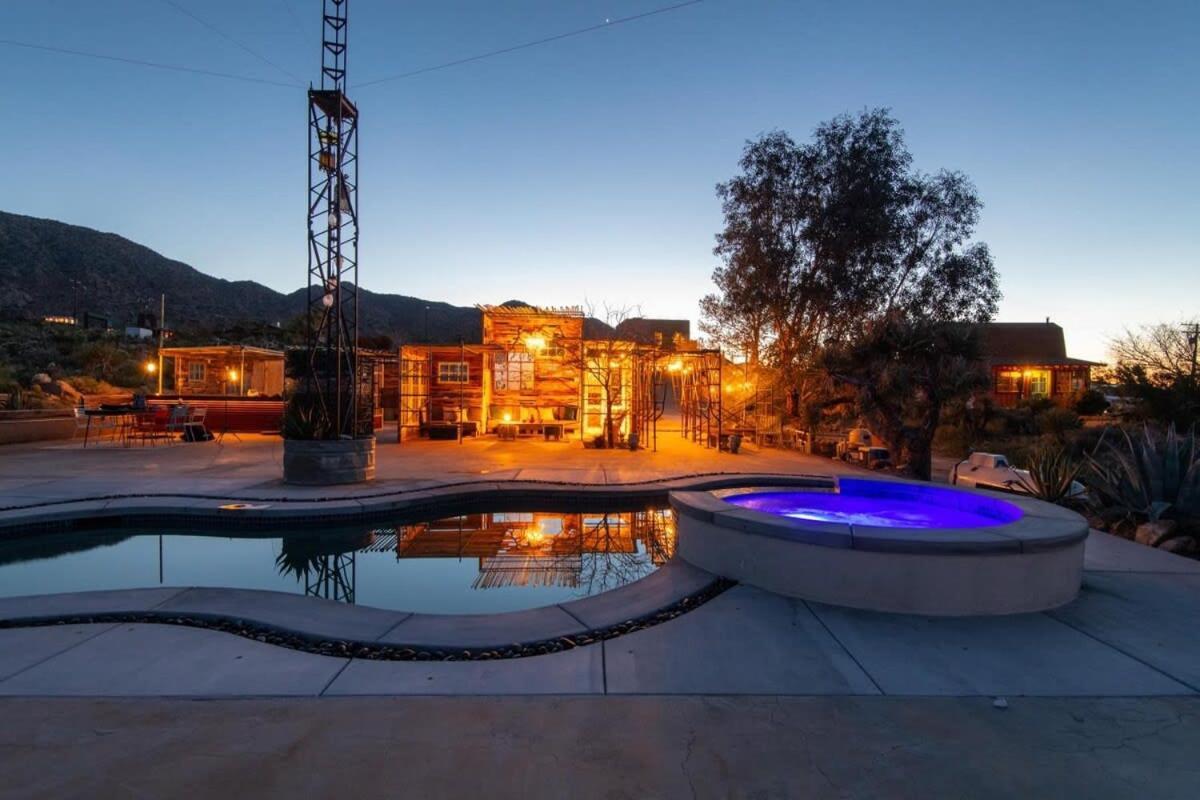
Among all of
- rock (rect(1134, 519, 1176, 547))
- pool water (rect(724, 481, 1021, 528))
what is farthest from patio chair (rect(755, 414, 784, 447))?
rock (rect(1134, 519, 1176, 547))

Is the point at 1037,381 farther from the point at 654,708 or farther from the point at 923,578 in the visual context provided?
the point at 654,708

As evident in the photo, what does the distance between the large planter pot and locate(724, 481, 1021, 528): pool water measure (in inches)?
225

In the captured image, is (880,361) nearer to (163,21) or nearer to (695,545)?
(695,545)

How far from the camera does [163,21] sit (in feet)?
36.6

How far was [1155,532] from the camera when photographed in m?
5.86

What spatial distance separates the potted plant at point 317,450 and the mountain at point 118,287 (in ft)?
109

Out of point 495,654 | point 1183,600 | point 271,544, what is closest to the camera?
point 495,654

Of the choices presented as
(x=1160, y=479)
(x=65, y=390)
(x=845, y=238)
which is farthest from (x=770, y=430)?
(x=65, y=390)

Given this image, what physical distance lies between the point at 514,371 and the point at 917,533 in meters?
14.8

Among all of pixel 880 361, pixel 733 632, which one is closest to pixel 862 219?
pixel 880 361

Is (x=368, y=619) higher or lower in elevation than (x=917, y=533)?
lower

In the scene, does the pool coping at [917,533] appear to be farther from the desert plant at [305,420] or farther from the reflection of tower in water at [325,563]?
the desert plant at [305,420]

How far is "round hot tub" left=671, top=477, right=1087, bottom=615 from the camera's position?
3.79 meters

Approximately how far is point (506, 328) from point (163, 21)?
31.7 feet
